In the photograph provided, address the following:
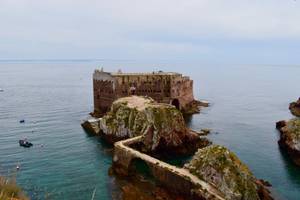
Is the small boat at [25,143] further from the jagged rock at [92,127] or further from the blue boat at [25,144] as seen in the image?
the jagged rock at [92,127]

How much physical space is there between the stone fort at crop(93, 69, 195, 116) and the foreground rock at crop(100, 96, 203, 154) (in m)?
21.0

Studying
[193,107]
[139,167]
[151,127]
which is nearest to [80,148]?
[151,127]

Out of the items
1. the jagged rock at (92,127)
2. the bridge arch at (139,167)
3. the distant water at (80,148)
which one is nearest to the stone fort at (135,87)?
the distant water at (80,148)

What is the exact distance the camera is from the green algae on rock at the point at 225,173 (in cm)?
3447

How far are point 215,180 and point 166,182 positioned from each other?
669 cm

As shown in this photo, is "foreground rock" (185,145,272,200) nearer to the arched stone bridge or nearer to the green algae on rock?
the green algae on rock

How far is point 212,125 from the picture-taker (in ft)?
256

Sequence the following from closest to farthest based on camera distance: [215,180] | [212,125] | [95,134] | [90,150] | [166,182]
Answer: [215,180]
[166,182]
[90,150]
[95,134]
[212,125]

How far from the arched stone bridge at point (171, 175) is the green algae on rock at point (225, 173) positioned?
90cm

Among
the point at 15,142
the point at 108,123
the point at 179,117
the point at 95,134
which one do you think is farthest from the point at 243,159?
the point at 15,142

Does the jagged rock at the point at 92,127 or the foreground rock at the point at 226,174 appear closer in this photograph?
the foreground rock at the point at 226,174

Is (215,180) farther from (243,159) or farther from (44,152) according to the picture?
(44,152)

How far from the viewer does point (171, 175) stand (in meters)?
38.7

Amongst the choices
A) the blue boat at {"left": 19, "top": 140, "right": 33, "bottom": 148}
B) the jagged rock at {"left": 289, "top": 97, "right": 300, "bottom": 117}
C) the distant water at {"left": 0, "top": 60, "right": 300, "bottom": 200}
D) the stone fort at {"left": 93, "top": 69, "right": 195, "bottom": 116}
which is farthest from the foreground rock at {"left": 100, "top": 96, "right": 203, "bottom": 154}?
the jagged rock at {"left": 289, "top": 97, "right": 300, "bottom": 117}
